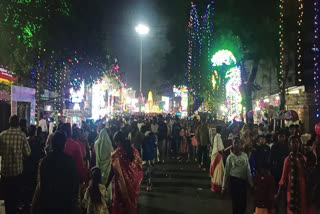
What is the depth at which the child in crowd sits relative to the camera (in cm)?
646

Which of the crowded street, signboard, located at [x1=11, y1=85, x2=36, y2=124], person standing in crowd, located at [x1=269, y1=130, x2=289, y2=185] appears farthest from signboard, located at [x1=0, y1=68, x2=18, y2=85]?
person standing in crowd, located at [x1=269, y1=130, x2=289, y2=185]

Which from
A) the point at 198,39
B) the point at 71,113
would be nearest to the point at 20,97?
the point at 71,113

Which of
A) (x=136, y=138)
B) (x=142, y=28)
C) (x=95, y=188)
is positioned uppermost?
(x=142, y=28)

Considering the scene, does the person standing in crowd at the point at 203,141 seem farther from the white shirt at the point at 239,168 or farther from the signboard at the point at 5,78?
the signboard at the point at 5,78

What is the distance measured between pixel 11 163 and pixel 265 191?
15.7ft

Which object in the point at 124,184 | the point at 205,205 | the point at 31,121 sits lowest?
the point at 205,205

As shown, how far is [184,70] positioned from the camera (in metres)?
44.3


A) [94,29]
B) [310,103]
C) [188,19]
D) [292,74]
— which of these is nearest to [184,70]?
[188,19]

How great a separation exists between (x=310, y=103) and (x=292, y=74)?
740cm

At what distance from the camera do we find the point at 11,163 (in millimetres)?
6918

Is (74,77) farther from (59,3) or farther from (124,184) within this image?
(124,184)

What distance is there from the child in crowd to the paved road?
188 cm

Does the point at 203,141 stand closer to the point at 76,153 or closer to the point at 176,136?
the point at 176,136

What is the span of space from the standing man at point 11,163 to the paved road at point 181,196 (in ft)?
9.11
